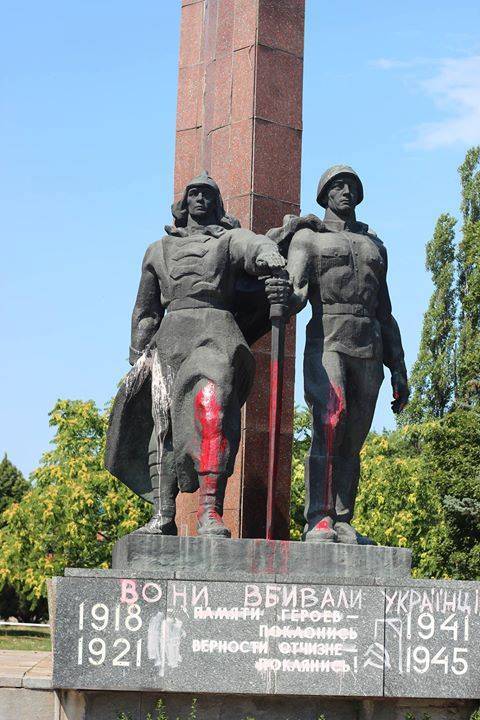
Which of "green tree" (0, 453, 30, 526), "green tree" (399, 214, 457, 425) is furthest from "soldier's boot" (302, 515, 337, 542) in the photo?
"green tree" (0, 453, 30, 526)

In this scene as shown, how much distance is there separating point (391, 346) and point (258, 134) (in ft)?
6.97

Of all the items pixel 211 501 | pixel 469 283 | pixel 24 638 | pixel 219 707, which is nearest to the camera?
pixel 219 707

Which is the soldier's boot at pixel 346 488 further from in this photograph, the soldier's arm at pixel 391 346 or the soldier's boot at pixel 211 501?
the soldier's boot at pixel 211 501

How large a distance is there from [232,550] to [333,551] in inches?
27.8

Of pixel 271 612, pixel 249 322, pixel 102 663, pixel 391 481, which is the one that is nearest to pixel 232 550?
pixel 271 612

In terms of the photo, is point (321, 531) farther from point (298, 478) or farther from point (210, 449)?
point (298, 478)

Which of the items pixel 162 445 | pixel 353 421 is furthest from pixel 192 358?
pixel 353 421

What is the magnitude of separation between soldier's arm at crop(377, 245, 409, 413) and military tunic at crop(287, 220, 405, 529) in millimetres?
129

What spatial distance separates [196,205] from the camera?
32.4 ft

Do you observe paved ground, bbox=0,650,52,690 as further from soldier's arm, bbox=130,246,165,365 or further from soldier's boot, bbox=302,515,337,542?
soldier's arm, bbox=130,246,165,365

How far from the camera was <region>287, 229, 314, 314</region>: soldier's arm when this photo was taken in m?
9.56

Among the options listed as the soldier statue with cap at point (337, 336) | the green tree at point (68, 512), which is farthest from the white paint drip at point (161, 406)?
the green tree at point (68, 512)

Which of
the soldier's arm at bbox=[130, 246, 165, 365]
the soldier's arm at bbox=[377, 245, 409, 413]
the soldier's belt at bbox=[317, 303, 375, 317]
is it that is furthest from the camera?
the soldier's arm at bbox=[377, 245, 409, 413]

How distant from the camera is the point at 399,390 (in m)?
10.3
